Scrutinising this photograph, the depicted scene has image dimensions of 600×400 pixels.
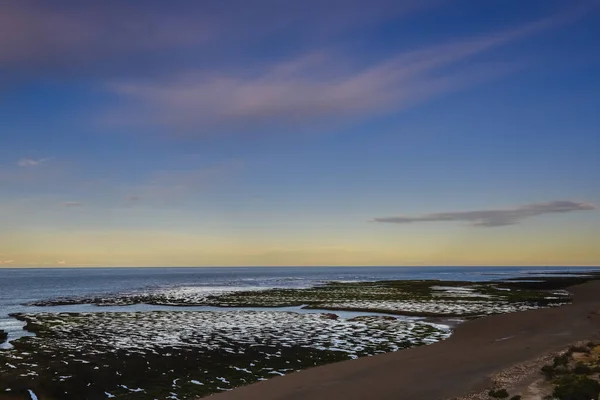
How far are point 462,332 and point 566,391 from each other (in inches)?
828

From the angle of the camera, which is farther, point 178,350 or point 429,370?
point 178,350

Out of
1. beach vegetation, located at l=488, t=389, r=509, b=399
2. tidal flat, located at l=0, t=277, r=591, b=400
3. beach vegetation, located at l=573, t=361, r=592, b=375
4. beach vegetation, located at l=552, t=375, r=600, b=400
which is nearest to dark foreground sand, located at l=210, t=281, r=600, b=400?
beach vegetation, located at l=488, t=389, r=509, b=399

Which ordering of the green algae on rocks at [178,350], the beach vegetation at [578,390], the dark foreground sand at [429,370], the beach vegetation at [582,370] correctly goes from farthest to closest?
the green algae on rocks at [178,350] < the dark foreground sand at [429,370] < the beach vegetation at [582,370] < the beach vegetation at [578,390]

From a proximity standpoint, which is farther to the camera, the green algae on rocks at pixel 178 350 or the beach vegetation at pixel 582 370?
the green algae on rocks at pixel 178 350

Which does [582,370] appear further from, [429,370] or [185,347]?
[185,347]

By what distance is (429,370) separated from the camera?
23859 millimetres

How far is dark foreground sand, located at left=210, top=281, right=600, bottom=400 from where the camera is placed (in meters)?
20.3

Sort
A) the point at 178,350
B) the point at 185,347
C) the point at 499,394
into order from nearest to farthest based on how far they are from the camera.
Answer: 1. the point at 499,394
2. the point at 178,350
3. the point at 185,347

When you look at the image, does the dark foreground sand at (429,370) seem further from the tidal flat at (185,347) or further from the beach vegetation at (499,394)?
the tidal flat at (185,347)

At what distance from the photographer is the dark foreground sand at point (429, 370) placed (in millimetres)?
20281

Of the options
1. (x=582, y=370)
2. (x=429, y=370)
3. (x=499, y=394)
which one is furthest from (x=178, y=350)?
(x=582, y=370)

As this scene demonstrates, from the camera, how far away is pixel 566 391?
54.3ft

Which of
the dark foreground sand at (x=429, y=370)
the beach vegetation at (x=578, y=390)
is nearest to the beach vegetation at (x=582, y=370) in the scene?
the beach vegetation at (x=578, y=390)

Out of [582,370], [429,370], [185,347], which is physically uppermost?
[582,370]
